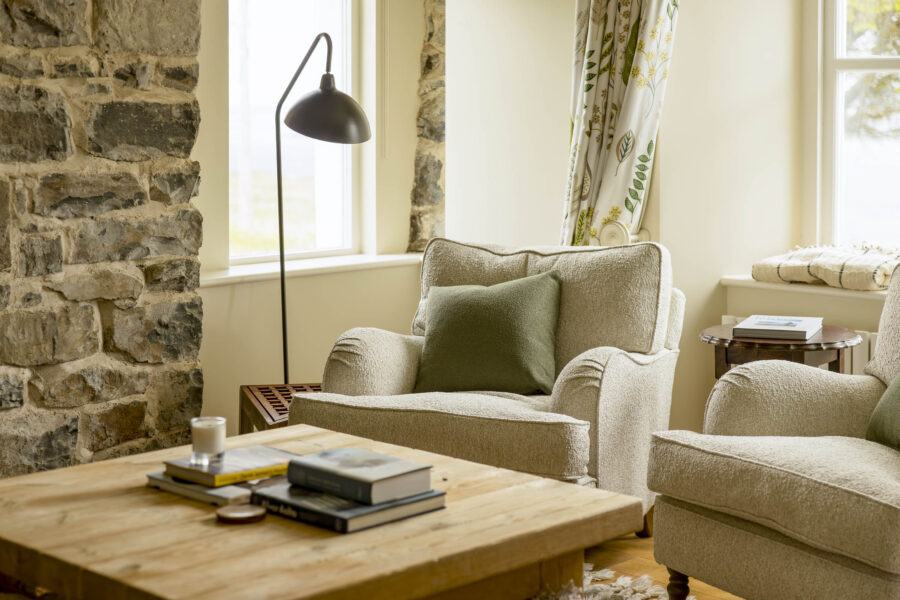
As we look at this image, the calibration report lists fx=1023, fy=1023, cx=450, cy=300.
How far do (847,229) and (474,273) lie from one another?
1648 mm

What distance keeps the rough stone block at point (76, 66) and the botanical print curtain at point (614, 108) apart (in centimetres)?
178

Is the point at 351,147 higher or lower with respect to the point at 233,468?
higher

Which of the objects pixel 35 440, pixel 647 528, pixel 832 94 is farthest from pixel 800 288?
pixel 35 440

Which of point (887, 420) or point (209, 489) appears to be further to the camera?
point (887, 420)

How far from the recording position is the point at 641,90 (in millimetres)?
3785

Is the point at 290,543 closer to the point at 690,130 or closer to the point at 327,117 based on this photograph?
the point at 327,117

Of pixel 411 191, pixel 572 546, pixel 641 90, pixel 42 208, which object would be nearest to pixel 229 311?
pixel 42 208

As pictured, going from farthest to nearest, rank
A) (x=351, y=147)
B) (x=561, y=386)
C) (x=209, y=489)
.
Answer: (x=351, y=147) → (x=561, y=386) → (x=209, y=489)

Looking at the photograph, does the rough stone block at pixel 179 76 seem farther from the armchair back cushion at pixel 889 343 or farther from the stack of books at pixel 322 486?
the armchair back cushion at pixel 889 343

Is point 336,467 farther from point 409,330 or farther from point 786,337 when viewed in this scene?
point 409,330

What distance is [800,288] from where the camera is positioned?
12.3ft

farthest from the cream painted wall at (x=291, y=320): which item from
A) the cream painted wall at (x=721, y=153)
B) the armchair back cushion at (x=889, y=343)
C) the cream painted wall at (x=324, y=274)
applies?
the armchair back cushion at (x=889, y=343)

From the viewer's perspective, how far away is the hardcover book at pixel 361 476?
1.68m

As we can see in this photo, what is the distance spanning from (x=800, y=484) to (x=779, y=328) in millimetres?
1205
